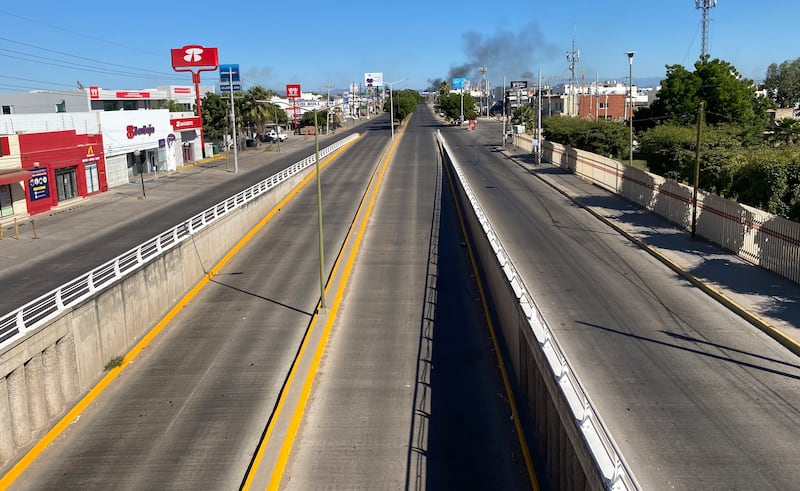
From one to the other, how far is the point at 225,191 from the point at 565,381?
4320 centimetres

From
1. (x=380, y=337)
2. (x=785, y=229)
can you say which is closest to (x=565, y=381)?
(x=380, y=337)

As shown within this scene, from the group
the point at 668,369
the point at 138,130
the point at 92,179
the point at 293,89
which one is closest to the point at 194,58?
the point at 138,130

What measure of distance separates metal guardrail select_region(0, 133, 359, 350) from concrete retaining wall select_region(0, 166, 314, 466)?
0.23m

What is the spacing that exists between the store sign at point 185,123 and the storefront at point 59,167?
16.7 m

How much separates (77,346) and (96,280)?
5612 mm

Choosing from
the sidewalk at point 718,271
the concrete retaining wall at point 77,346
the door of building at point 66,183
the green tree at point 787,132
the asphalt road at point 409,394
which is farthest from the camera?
the green tree at point 787,132

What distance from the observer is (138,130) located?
59188 mm

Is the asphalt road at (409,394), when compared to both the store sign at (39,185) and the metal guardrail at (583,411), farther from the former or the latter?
the store sign at (39,185)

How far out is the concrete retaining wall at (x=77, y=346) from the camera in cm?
1612

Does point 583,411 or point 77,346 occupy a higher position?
point 583,411

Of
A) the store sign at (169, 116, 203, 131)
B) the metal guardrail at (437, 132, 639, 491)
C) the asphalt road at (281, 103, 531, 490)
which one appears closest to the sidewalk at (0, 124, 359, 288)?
the store sign at (169, 116, 203, 131)

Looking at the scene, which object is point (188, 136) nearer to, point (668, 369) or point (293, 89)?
point (293, 89)

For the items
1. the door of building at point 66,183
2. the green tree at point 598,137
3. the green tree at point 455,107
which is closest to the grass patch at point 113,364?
the door of building at point 66,183

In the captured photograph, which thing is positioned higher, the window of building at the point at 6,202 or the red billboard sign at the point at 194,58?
the red billboard sign at the point at 194,58
